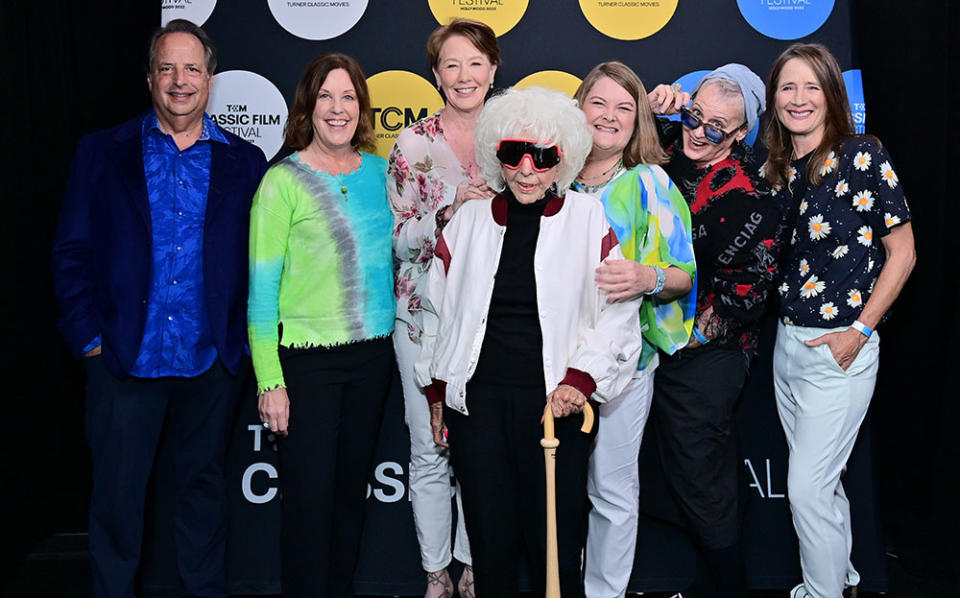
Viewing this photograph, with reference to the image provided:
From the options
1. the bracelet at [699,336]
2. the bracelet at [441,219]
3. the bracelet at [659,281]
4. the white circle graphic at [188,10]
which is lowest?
the bracelet at [699,336]

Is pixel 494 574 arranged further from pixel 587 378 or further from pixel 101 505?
pixel 101 505

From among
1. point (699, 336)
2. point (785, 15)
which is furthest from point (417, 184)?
point (785, 15)

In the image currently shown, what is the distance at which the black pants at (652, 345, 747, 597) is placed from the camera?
8.46ft

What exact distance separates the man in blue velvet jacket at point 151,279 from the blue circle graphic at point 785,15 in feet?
6.27

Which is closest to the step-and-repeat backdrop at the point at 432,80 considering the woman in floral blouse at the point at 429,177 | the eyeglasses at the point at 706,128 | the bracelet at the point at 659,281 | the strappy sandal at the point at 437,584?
the strappy sandal at the point at 437,584

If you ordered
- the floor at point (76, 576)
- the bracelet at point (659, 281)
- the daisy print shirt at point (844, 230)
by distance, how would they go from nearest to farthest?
the bracelet at point (659, 281)
the daisy print shirt at point (844, 230)
the floor at point (76, 576)

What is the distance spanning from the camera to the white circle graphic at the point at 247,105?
3088 millimetres

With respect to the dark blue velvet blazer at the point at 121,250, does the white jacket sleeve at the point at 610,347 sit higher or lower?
lower

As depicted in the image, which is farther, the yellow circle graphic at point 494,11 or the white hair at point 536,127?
the yellow circle graphic at point 494,11

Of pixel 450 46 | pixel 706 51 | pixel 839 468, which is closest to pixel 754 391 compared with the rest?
pixel 839 468

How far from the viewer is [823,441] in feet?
8.48

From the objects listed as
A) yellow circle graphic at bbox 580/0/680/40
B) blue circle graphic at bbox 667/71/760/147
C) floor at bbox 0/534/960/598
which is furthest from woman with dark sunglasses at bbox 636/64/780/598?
floor at bbox 0/534/960/598

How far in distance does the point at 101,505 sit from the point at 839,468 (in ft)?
7.47

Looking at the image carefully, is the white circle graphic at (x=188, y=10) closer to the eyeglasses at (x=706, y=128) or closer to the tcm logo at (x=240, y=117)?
the tcm logo at (x=240, y=117)
